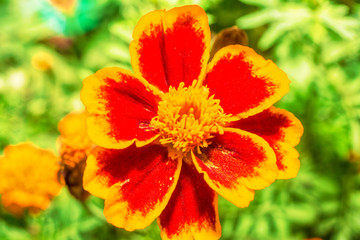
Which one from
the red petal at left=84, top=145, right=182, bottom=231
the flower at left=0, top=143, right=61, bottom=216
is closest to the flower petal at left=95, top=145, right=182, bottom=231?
the red petal at left=84, top=145, right=182, bottom=231

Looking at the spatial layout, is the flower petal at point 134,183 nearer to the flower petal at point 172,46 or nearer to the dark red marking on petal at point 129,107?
the dark red marking on petal at point 129,107

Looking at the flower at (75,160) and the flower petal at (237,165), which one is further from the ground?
the flower petal at (237,165)

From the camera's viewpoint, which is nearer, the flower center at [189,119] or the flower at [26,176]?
the flower center at [189,119]

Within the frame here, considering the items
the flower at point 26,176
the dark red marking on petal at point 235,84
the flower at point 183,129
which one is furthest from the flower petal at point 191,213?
the flower at point 26,176

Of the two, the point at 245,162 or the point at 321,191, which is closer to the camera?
the point at 245,162

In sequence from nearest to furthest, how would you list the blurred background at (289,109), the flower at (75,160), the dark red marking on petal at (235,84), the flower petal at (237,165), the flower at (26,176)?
1. the flower petal at (237,165)
2. the dark red marking on petal at (235,84)
3. the flower at (75,160)
4. the blurred background at (289,109)
5. the flower at (26,176)

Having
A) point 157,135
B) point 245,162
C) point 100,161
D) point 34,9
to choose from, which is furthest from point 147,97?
point 34,9

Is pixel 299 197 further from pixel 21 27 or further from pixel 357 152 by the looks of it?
pixel 21 27
